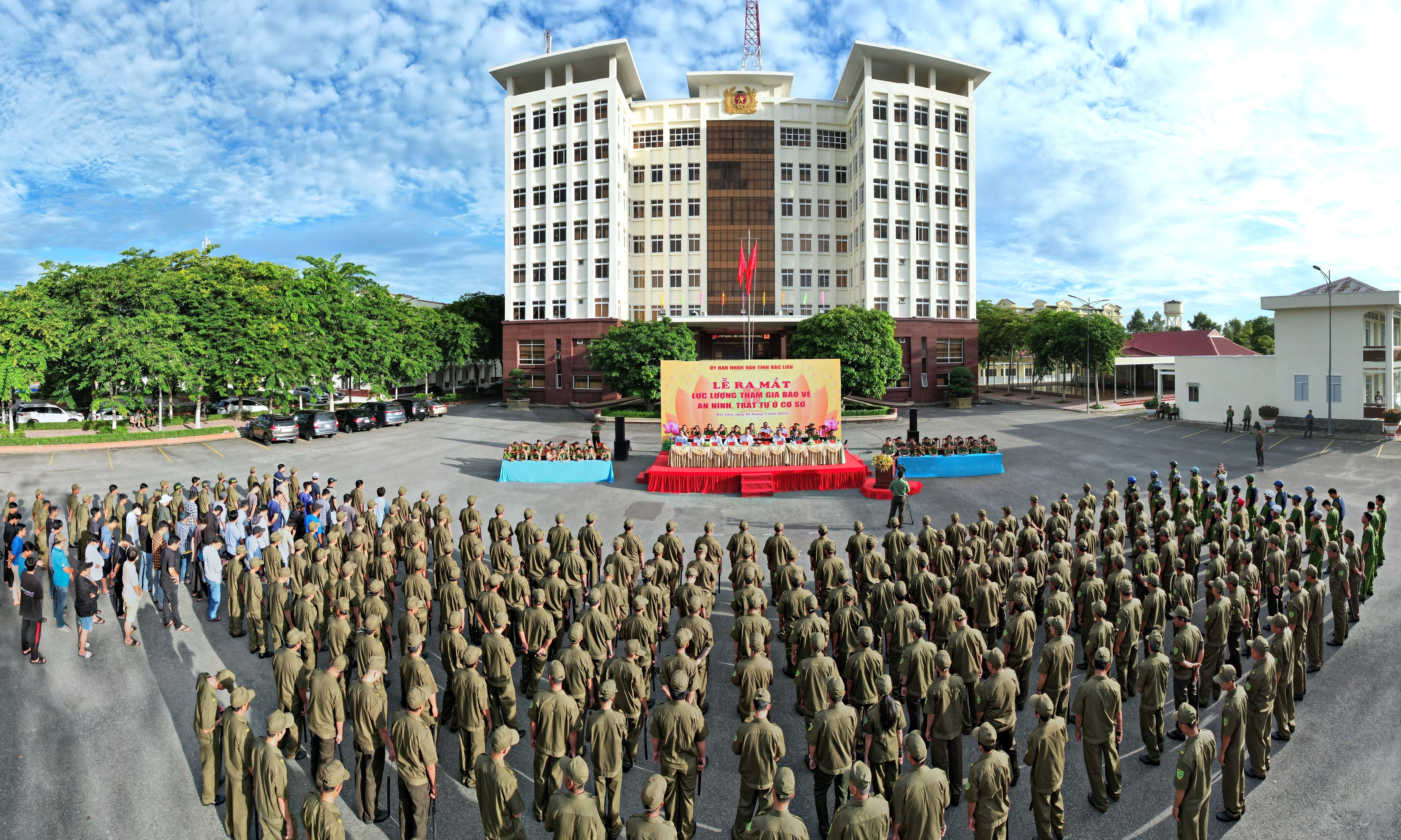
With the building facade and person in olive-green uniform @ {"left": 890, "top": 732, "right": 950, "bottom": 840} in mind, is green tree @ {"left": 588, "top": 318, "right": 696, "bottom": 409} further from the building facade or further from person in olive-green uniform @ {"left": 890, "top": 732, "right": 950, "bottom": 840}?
person in olive-green uniform @ {"left": 890, "top": 732, "right": 950, "bottom": 840}

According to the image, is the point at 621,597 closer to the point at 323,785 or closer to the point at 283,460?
the point at 323,785

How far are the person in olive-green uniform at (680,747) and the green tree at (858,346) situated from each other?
107 ft

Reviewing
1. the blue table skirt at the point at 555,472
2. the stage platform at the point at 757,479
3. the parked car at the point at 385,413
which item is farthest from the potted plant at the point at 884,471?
the parked car at the point at 385,413

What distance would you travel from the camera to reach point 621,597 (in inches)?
345

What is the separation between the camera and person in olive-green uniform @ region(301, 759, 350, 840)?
5.18 metres

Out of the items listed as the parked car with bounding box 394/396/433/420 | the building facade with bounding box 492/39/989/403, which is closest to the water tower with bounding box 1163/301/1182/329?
the building facade with bounding box 492/39/989/403

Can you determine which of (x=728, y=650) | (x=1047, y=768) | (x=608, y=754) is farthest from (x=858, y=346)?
(x=608, y=754)

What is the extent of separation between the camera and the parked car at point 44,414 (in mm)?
35562

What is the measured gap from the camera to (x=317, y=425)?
31.5 m

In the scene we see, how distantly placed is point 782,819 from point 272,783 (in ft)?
13.1

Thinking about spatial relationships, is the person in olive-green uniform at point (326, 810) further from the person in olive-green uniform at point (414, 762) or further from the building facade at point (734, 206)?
the building facade at point (734, 206)

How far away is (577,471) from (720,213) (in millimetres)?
37610

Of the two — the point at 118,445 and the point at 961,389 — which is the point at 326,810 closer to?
the point at 118,445

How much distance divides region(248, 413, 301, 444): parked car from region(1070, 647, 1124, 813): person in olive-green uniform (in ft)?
100
